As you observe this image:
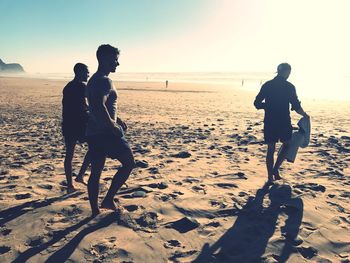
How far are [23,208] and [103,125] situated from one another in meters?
2.11

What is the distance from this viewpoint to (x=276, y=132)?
6.72m

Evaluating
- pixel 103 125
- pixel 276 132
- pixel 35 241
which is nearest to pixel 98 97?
pixel 103 125

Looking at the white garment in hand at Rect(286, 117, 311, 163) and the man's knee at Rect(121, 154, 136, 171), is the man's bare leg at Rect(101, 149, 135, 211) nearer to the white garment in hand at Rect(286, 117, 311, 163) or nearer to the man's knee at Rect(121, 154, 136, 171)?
the man's knee at Rect(121, 154, 136, 171)

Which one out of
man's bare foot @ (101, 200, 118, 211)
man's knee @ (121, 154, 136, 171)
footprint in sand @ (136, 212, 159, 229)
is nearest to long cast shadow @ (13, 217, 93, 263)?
man's bare foot @ (101, 200, 118, 211)

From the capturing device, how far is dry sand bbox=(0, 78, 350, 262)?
419 cm

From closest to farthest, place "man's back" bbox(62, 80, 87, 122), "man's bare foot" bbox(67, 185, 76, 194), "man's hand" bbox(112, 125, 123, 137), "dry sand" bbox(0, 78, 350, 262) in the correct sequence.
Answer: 1. "dry sand" bbox(0, 78, 350, 262)
2. "man's hand" bbox(112, 125, 123, 137)
3. "man's back" bbox(62, 80, 87, 122)
4. "man's bare foot" bbox(67, 185, 76, 194)

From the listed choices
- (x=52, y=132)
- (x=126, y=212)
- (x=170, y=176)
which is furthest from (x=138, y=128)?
(x=126, y=212)

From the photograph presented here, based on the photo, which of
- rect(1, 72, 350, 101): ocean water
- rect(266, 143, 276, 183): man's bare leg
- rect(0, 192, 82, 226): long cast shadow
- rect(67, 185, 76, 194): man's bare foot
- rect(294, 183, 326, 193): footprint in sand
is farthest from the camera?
rect(1, 72, 350, 101): ocean water

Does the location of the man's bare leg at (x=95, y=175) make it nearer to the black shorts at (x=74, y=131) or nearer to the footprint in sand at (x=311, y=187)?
the black shorts at (x=74, y=131)

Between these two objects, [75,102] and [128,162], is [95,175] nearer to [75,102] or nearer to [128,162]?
[128,162]

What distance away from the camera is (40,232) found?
4598mm

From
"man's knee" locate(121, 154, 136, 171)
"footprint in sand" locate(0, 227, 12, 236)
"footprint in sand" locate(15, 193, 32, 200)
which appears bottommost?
"footprint in sand" locate(15, 193, 32, 200)

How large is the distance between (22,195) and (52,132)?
6778mm

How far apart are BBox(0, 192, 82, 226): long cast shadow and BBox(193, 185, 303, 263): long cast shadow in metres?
2.88
